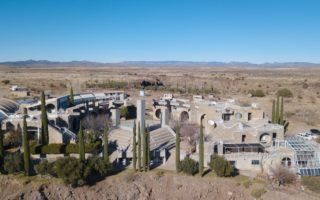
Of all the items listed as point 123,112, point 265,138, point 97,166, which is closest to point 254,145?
point 265,138

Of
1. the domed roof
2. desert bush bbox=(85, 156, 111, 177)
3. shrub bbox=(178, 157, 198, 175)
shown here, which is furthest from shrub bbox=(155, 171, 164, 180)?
the domed roof

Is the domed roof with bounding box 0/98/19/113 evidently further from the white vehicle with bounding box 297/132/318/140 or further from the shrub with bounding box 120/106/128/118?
the white vehicle with bounding box 297/132/318/140

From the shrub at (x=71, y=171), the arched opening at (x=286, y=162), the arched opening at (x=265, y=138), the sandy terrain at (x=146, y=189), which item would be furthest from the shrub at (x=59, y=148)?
the arched opening at (x=286, y=162)

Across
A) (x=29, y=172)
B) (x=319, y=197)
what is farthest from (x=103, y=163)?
(x=319, y=197)

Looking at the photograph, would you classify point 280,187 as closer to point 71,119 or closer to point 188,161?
point 188,161

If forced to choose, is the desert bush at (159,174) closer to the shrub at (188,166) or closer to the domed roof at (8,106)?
the shrub at (188,166)

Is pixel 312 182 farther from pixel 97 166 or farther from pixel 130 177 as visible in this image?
pixel 97 166
